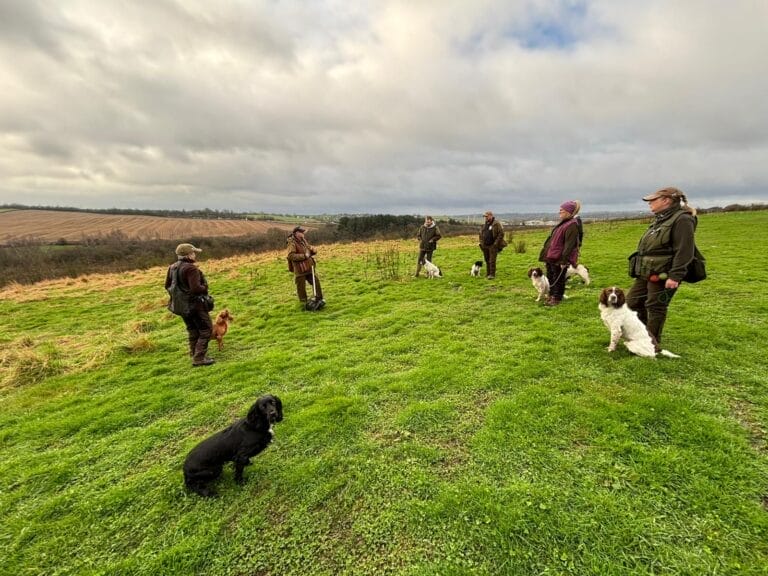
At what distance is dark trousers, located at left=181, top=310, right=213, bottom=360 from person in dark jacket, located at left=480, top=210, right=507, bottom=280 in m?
8.66

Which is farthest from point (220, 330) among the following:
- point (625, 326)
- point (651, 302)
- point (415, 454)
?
point (651, 302)

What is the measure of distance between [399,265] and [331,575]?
1384cm

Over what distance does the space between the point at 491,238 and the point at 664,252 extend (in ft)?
21.5

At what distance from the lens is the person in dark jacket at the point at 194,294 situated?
236 inches

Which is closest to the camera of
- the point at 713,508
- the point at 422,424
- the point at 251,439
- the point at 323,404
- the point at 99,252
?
the point at 713,508

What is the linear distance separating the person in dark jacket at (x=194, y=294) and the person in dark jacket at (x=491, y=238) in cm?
853

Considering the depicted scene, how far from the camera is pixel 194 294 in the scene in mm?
6082

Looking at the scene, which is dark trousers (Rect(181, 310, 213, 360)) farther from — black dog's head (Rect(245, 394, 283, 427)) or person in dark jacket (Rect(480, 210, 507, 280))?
person in dark jacket (Rect(480, 210, 507, 280))

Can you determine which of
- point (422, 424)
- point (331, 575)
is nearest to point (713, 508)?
point (422, 424)

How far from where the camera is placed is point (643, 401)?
3.88 m

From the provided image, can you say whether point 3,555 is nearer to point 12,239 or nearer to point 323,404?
point 323,404

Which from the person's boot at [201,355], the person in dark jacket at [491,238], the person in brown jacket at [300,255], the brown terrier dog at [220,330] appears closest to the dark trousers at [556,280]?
the person in dark jacket at [491,238]

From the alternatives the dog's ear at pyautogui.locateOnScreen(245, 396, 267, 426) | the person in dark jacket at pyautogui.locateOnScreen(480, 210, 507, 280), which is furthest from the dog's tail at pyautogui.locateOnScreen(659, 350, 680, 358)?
the person in dark jacket at pyautogui.locateOnScreen(480, 210, 507, 280)

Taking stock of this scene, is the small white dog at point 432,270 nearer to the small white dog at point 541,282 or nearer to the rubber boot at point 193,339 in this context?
the small white dog at point 541,282
